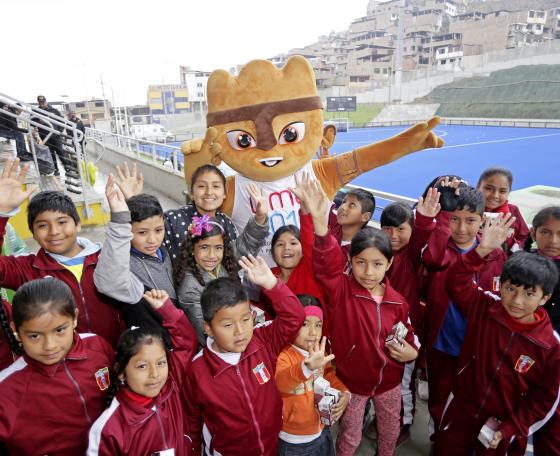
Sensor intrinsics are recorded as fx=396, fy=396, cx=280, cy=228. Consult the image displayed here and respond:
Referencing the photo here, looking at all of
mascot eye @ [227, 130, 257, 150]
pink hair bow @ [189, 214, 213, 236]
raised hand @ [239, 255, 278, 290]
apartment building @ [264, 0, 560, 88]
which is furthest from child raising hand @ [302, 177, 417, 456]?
apartment building @ [264, 0, 560, 88]

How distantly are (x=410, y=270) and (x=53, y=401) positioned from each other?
1815 mm

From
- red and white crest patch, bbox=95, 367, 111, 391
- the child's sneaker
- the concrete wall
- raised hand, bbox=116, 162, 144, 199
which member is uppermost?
raised hand, bbox=116, 162, 144, 199

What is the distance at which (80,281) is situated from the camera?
1.82 metres

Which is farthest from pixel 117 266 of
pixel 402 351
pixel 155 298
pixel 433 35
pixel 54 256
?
pixel 433 35

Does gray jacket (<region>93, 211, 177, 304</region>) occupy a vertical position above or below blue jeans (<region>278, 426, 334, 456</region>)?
above

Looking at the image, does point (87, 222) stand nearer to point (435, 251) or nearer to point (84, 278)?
point (84, 278)

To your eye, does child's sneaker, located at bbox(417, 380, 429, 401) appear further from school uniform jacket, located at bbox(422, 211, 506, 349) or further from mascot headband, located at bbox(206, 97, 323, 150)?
mascot headband, located at bbox(206, 97, 323, 150)

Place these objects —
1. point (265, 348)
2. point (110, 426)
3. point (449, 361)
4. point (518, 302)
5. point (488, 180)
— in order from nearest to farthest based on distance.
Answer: point (110, 426), point (518, 302), point (265, 348), point (449, 361), point (488, 180)

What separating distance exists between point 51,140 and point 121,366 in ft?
23.0

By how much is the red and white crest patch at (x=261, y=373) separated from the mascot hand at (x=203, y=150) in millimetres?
1734

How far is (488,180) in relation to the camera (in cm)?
262

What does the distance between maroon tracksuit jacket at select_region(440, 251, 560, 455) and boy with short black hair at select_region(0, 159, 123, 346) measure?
1.67 meters

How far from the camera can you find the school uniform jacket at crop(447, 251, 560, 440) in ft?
5.29

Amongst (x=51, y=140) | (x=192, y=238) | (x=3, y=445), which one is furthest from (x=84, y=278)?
(x=51, y=140)
